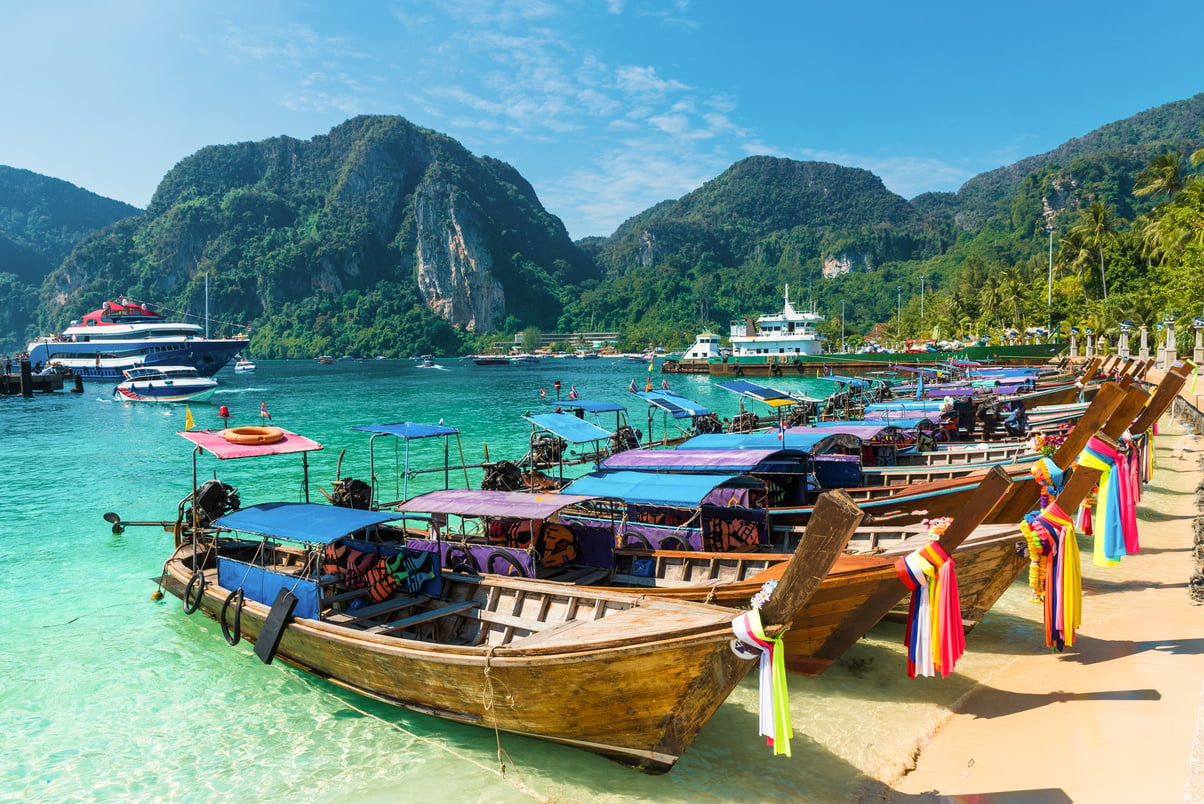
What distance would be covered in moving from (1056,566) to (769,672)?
13.2 ft

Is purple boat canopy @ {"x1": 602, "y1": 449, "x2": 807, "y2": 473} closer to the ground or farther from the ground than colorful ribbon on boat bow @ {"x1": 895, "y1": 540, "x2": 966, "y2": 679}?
farther from the ground

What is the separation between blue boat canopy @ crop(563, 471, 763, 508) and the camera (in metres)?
9.98

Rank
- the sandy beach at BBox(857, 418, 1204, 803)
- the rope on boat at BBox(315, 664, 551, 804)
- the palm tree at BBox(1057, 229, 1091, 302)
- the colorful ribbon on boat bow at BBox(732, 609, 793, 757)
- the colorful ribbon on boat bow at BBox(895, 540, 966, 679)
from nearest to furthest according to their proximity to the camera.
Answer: the colorful ribbon on boat bow at BBox(732, 609, 793, 757) < the sandy beach at BBox(857, 418, 1204, 803) < the colorful ribbon on boat bow at BBox(895, 540, 966, 679) < the rope on boat at BBox(315, 664, 551, 804) < the palm tree at BBox(1057, 229, 1091, 302)

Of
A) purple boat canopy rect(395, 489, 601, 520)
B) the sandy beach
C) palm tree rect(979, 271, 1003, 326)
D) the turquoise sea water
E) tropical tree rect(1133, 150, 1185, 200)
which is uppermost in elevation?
tropical tree rect(1133, 150, 1185, 200)

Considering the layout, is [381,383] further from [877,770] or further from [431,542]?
[877,770]

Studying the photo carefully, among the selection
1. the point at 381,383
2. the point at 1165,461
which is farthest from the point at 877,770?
the point at 381,383

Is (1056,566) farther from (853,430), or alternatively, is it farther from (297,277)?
(297,277)

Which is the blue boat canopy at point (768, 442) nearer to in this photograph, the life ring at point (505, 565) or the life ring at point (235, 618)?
the life ring at point (505, 565)

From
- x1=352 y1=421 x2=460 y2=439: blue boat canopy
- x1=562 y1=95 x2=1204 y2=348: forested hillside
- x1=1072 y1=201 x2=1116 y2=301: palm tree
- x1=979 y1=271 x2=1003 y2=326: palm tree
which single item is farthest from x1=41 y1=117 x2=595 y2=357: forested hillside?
x1=352 y1=421 x2=460 y2=439: blue boat canopy

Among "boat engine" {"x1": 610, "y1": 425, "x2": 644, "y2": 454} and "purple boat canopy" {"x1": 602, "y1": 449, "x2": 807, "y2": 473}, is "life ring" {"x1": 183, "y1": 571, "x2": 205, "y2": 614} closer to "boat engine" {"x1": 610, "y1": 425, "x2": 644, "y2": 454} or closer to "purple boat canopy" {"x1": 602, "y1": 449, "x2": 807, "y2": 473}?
"purple boat canopy" {"x1": 602, "y1": 449, "x2": 807, "y2": 473}

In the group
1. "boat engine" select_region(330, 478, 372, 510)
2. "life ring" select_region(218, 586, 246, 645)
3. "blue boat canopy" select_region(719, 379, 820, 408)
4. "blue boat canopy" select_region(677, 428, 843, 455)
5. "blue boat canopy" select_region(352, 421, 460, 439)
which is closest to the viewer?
"life ring" select_region(218, 586, 246, 645)

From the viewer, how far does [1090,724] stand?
692 cm

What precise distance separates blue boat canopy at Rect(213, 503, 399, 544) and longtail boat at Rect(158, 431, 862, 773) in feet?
0.09

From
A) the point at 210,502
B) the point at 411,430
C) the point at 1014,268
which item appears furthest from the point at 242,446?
Answer: the point at 1014,268
